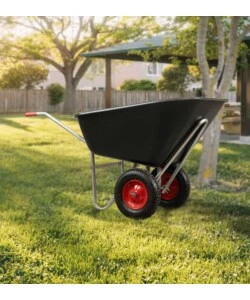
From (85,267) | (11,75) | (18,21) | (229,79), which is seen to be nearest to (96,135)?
(85,267)

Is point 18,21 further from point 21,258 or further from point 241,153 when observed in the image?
point 21,258

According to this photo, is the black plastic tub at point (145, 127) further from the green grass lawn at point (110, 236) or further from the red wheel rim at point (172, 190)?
the green grass lawn at point (110, 236)

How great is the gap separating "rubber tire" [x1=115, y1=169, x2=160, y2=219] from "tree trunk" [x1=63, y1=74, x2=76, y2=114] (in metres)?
15.3

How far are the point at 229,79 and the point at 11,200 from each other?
8.34 ft

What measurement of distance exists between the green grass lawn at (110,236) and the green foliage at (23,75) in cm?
1419

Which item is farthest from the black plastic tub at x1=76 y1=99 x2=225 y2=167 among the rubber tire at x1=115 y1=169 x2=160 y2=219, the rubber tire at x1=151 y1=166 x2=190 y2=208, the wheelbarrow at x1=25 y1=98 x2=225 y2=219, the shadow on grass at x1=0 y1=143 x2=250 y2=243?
the shadow on grass at x1=0 y1=143 x2=250 y2=243

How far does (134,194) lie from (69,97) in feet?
51.6

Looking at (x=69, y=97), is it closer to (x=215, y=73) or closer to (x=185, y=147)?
(x=215, y=73)

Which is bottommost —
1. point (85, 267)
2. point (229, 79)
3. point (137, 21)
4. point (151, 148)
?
point (85, 267)

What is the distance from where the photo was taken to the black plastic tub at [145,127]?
2.75 meters

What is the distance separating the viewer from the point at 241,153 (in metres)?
8.28

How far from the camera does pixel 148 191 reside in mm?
2793

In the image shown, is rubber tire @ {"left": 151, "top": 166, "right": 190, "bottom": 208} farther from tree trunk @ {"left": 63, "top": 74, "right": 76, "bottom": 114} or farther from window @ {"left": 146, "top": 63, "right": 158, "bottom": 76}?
window @ {"left": 146, "top": 63, "right": 158, "bottom": 76}

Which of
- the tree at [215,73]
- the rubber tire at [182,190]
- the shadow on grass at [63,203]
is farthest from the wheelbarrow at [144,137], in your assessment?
the tree at [215,73]
